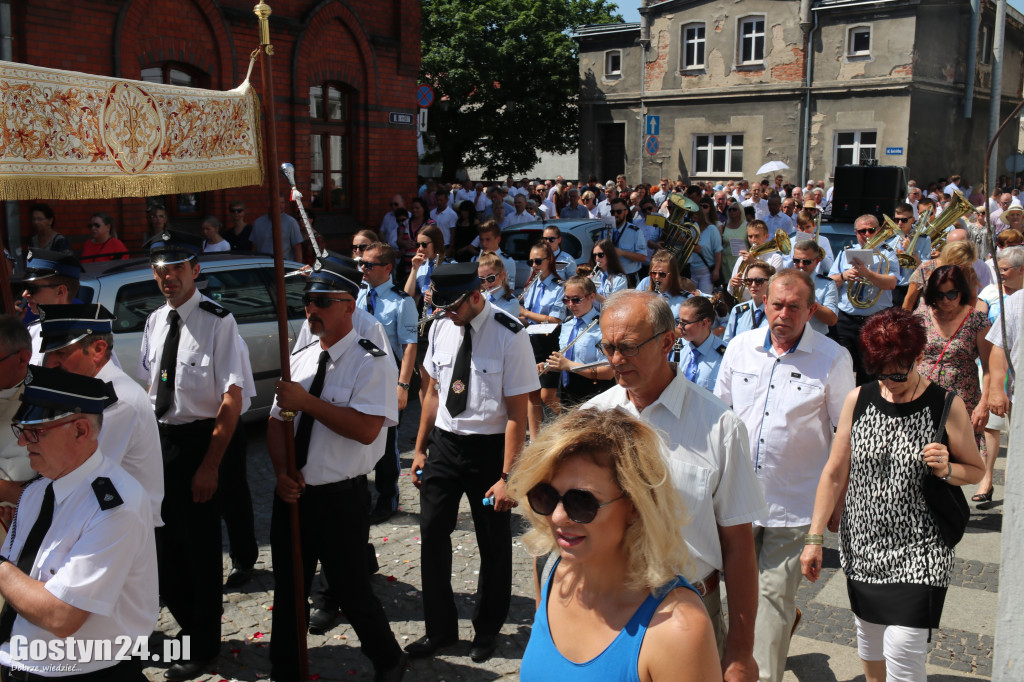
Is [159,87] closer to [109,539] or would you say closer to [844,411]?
[109,539]

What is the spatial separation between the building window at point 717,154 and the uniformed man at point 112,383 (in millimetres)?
34806

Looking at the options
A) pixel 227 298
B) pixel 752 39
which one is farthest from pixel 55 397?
pixel 752 39

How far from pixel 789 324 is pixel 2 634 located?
11.7 ft

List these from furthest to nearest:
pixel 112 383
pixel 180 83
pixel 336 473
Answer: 1. pixel 180 83
2. pixel 336 473
3. pixel 112 383

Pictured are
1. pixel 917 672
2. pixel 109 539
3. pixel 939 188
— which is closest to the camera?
pixel 109 539

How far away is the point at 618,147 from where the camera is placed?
40.3 metres

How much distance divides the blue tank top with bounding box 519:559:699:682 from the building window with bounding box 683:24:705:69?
3731 centimetres

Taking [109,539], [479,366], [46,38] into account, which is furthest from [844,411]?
[46,38]

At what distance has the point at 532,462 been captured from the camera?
2.45 meters

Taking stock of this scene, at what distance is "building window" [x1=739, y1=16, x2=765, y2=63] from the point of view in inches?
1406

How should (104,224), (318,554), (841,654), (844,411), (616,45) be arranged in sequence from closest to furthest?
(844,411), (318,554), (841,654), (104,224), (616,45)

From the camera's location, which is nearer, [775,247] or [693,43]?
[775,247]

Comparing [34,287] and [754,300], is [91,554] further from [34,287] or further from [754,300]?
[754,300]

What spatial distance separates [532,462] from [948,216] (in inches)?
412
